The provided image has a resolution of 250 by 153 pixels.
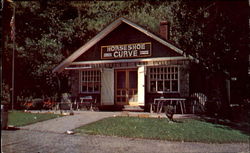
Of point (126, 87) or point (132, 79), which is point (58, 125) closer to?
point (126, 87)

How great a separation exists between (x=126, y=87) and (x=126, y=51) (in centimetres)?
231

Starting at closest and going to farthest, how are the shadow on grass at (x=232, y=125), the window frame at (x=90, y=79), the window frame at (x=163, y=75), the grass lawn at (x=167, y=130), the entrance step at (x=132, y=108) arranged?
1. the grass lawn at (x=167, y=130)
2. the shadow on grass at (x=232, y=125)
3. the window frame at (x=163, y=75)
4. the entrance step at (x=132, y=108)
5. the window frame at (x=90, y=79)

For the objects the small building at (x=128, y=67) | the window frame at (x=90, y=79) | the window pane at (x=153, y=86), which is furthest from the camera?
the window frame at (x=90, y=79)

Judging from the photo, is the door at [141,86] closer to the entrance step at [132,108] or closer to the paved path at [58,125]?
the entrance step at [132,108]

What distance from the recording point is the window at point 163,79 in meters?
16.6

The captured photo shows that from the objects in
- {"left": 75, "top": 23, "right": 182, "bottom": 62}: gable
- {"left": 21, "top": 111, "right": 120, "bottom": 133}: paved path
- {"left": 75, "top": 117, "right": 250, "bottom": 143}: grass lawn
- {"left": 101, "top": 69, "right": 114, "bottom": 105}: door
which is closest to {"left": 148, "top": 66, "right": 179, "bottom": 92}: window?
{"left": 75, "top": 23, "right": 182, "bottom": 62}: gable

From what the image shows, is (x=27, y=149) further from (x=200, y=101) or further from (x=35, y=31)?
(x=35, y=31)

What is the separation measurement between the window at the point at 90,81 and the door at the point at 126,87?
4.39 ft

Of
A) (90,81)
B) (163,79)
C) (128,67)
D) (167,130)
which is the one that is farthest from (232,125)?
(90,81)

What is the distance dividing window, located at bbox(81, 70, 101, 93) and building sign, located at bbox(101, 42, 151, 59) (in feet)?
4.43

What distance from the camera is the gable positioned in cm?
1678

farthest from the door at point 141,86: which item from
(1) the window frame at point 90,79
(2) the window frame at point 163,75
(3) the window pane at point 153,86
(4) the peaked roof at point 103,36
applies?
(1) the window frame at point 90,79

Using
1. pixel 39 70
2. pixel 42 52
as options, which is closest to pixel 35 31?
pixel 42 52

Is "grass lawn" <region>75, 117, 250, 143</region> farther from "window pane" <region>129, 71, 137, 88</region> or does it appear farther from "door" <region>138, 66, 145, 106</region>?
"window pane" <region>129, 71, 137, 88</region>
